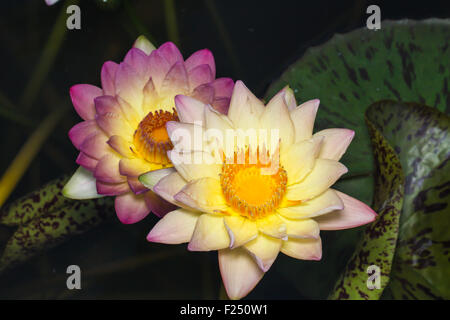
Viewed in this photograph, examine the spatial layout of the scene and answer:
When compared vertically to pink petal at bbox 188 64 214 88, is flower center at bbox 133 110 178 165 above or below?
below

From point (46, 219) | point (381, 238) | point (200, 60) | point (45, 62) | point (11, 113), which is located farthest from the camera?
point (45, 62)

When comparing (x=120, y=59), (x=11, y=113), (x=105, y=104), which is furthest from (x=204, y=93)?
(x=11, y=113)

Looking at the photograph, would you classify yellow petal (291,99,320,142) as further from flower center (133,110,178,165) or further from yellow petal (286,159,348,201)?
flower center (133,110,178,165)

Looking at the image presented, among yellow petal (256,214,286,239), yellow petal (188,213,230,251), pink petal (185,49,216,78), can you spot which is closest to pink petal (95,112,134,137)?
pink petal (185,49,216,78)

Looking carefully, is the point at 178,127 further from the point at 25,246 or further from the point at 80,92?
the point at 25,246

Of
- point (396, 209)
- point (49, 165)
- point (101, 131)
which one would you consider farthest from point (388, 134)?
point (49, 165)

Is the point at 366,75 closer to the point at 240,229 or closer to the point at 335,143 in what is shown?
the point at 335,143

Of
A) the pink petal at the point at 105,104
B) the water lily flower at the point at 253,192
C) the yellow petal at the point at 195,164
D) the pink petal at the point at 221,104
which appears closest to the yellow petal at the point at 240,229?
the water lily flower at the point at 253,192
